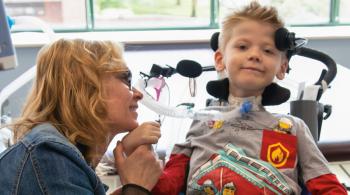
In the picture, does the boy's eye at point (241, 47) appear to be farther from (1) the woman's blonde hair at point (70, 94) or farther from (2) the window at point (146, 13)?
(2) the window at point (146, 13)

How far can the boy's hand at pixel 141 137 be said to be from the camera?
1269 millimetres

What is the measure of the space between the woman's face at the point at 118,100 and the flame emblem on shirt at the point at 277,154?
43 centimetres

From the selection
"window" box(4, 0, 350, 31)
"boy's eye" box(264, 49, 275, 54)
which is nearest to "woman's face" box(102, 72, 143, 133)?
"boy's eye" box(264, 49, 275, 54)

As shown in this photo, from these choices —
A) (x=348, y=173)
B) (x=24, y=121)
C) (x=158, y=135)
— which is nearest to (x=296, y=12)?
(x=348, y=173)

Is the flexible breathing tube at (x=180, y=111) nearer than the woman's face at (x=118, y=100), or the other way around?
the woman's face at (x=118, y=100)

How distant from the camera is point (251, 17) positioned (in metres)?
1.36

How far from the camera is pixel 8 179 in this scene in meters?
0.95

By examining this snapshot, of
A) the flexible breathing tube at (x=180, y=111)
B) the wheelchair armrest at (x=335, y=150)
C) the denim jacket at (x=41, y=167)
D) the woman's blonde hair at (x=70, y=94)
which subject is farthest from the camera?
the wheelchair armrest at (x=335, y=150)

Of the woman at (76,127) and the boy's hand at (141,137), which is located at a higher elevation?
the woman at (76,127)

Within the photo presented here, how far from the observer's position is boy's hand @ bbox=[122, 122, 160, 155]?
4.16 ft

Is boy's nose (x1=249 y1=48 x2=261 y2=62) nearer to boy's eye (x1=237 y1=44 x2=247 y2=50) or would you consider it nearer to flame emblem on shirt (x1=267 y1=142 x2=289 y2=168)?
boy's eye (x1=237 y1=44 x2=247 y2=50)

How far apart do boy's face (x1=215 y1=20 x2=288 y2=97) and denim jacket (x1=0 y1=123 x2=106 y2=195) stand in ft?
1.87

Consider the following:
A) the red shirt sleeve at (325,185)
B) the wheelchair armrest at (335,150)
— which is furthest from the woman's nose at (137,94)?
the wheelchair armrest at (335,150)

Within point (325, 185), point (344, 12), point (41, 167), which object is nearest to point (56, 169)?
point (41, 167)
